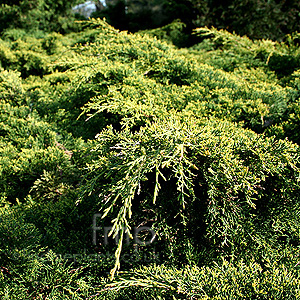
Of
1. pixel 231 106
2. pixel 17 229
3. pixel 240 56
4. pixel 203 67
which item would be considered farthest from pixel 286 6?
pixel 17 229

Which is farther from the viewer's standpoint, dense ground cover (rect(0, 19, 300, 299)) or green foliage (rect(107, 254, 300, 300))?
dense ground cover (rect(0, 19, 300, 299))

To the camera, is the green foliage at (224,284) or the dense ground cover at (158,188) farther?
the dense ground cover at (158,188)

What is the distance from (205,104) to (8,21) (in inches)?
243

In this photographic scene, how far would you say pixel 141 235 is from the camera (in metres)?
2.12

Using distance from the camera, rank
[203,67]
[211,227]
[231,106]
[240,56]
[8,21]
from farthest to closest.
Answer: [8,21] → [240,56] → [203,67] → [231,106] → [211,227]

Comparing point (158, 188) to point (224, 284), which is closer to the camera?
point (224, 284)

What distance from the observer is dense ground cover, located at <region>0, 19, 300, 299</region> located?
1.68 metres

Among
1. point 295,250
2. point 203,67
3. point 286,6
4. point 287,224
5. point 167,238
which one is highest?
point 286,6

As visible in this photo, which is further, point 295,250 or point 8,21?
point 8,21

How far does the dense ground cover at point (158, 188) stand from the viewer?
5.52 feet

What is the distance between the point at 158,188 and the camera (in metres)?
2.17

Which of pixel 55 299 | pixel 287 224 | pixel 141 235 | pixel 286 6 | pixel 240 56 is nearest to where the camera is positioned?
pixel 55 299

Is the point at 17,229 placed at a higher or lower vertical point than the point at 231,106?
lower

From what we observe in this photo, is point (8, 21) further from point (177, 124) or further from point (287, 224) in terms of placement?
point (287, 224)
